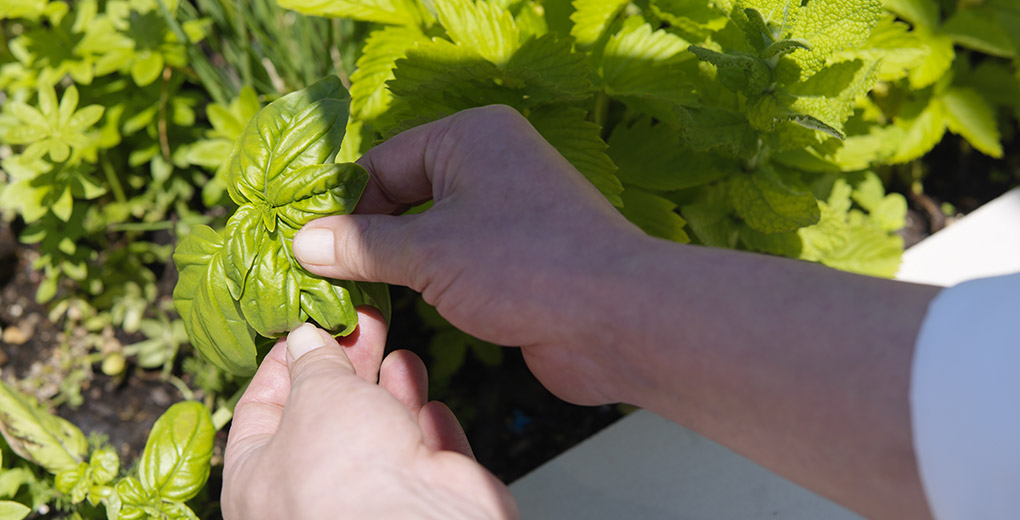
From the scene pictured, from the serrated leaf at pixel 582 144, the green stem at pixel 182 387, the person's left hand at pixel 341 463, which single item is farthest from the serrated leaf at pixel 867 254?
the green stem at pixel 182 387

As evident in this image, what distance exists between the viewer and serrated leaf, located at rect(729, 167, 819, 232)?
127cm

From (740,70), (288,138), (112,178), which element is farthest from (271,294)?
(112,178)

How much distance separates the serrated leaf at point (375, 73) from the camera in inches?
54.2

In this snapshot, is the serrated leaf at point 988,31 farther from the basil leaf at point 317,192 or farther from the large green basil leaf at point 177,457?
the large green basil leaf at point 177,457

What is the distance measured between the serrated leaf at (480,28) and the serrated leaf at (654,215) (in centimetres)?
36

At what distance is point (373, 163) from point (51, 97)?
3.23ft

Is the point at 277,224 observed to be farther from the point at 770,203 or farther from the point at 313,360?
the point at 770,203

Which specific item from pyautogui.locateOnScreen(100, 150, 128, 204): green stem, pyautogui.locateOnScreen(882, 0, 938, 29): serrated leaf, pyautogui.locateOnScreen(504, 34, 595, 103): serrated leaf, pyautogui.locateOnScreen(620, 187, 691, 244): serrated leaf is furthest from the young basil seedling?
pyautogui.locateOnScreen(882, 0, 938, 29): serrated leaf

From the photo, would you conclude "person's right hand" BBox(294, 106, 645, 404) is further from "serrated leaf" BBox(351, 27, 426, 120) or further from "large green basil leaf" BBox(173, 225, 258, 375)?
"serrated leaf" BBox(351, 27, 426, 120)

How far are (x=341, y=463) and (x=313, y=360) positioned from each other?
7.9 inches

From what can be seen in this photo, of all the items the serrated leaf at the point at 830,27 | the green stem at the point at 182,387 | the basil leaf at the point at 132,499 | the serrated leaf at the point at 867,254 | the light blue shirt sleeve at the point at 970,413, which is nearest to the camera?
the light blue shirt sleeve at the point at 970,413

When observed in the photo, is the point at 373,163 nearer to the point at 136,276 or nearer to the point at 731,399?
the point at 731,399

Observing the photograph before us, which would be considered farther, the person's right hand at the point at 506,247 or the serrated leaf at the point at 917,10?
the serrated leaf at the point at 917,10

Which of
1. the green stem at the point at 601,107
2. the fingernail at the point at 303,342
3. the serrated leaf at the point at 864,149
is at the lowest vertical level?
the serrated leaf at the point at 864,149
